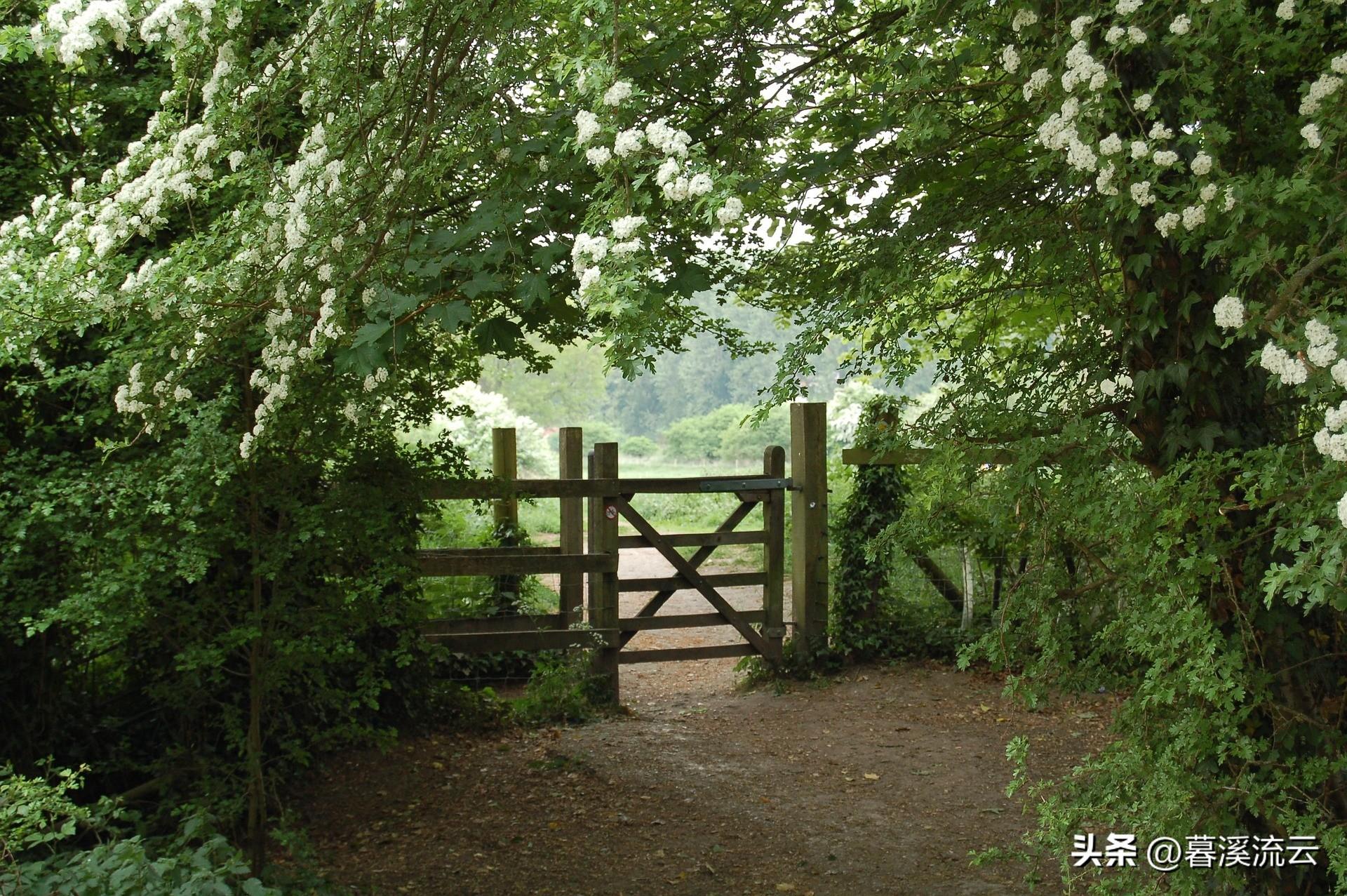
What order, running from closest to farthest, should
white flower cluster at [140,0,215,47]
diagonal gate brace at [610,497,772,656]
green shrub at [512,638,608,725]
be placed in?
white flower cluster at [140,0,215,47], green shrub at [512,638,608,725], diagonal gate brace at [610,497,772,656]

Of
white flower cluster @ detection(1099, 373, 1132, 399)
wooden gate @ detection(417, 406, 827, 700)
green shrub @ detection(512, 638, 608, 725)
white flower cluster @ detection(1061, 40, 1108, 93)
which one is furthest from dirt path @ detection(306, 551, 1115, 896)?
white flower cluster @ detection(1061, 40, 1108, 93)

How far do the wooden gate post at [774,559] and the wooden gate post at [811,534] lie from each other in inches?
4.3

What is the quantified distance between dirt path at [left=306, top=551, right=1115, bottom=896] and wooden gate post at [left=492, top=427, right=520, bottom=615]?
0.96 m

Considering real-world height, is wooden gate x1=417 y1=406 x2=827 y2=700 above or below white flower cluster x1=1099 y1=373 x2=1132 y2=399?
below

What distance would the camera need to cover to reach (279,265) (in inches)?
122

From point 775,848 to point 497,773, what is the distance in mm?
1558

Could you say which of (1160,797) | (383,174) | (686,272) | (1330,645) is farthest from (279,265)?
(1330,645)

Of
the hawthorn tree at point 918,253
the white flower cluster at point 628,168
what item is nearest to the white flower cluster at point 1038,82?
the hawthorn tree at point 918,253

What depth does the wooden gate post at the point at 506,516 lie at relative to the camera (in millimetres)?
7004

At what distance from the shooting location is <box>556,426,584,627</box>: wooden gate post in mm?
7020

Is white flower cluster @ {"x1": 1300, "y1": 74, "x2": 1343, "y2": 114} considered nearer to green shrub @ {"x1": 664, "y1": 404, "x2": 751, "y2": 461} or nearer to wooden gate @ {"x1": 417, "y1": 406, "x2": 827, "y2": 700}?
wooden gate @ {"x1": 417, "y1": 406, "x2": 827, "y2": 700}

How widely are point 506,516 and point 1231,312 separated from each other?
562 cm

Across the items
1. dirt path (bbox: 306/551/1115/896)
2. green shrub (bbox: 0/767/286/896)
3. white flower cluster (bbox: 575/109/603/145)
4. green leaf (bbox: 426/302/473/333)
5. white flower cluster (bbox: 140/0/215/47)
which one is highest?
white flower cluster (bbox: 140/0/215/47)

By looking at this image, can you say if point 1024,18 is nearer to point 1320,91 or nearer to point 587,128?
point 1320,91
